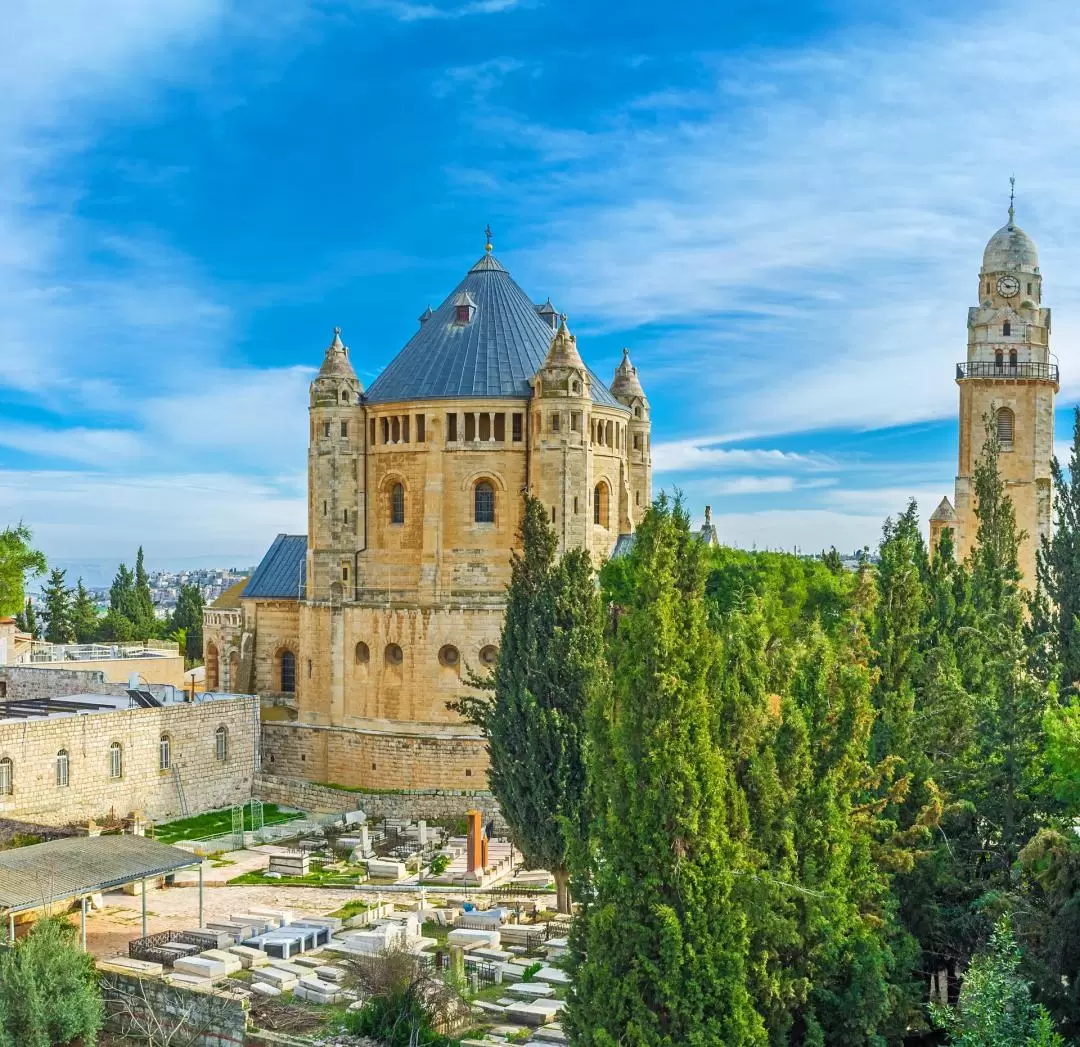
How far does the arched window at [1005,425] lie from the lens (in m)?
60.5

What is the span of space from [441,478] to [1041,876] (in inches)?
1139

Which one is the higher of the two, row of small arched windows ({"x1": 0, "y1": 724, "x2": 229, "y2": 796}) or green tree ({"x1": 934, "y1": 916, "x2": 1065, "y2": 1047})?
row of small arched windows ({"x1": 0, "y1": 724, "x2": 229, "y2": 796})

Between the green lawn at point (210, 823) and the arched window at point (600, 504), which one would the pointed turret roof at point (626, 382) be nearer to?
the arched window at point (600, 504)

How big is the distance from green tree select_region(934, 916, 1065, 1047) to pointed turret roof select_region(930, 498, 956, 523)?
154 feet

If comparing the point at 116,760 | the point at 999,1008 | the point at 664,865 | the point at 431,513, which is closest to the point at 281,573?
the point at 431,513

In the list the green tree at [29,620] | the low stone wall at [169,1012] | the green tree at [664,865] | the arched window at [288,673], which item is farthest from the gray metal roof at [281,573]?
the green tree at [29,620]

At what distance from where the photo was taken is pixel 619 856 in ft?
66.8

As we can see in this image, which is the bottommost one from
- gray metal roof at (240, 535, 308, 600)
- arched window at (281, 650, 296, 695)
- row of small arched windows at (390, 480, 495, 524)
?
arched window at (281, 650, 296, 695)

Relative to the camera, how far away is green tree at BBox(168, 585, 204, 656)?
87250 mm

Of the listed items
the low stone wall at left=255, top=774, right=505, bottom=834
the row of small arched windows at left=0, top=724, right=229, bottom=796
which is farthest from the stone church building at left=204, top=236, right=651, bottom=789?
the row of small arched windows at left=0, top=724, right=229, bottom=796

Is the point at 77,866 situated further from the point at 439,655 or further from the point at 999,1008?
the point at 439,655

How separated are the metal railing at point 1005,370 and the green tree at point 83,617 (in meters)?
58.4

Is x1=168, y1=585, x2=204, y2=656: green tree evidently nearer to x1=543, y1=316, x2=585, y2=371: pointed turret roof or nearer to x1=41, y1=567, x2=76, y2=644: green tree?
x1=41, y1=567, x2=76, y2=644: green tree

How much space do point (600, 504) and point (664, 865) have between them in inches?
1194
